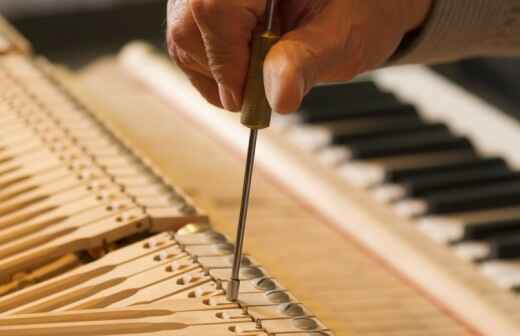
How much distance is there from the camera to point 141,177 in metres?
1.79

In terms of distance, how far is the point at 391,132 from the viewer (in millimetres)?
2578

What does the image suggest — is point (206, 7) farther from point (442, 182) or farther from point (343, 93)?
point (343, 93)

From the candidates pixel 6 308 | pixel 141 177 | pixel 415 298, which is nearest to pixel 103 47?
pixel 141 177

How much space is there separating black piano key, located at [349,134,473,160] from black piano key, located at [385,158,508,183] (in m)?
0.09

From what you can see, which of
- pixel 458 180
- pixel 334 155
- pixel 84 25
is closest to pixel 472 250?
pixel 458 180

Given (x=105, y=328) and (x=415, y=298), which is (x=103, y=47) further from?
(x=105, y=328)

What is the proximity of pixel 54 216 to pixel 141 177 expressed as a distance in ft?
0.77

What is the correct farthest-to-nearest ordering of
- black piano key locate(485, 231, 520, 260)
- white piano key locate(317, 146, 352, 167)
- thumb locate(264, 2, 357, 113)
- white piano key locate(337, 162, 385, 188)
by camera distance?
1. white piano key locate(317, 146, 352, 167)
2. white piano key locate(337, 162, 385, 188)
3. black piano key locate(485, 231, 520, 260)
4. thumb locate(264, 2, 357, 113)

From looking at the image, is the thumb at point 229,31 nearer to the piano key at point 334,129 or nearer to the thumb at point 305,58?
the thumb at point 305,58

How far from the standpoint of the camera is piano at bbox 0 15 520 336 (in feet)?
4.51

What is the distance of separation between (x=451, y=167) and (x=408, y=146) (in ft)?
0.42

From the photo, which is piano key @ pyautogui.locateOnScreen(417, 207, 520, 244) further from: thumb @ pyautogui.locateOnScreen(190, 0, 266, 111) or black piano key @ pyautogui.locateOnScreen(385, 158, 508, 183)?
thumb @ pyautogui.locateOnScreen(190, 0, 266, 111)

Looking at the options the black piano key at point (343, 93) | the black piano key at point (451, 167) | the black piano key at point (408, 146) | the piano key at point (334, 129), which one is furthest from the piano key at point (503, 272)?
the black piano key at point (343, 93)

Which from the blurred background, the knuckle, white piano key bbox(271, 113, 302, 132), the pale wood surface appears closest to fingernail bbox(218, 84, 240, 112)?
the knuckle
